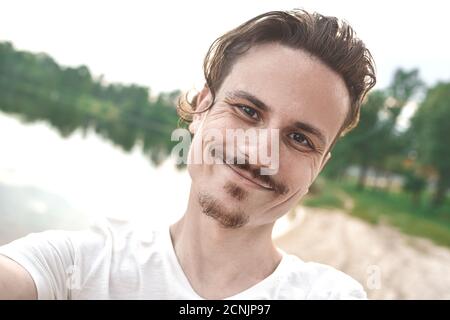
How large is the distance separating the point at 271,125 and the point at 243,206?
0.25 m

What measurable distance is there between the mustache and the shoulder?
0.27 metres

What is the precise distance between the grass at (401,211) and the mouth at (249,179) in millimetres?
12914

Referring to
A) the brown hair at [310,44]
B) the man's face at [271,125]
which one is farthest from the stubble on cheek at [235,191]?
the brown hair at [310,44]

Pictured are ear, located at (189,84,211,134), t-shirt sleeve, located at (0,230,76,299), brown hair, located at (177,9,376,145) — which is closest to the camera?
t-shirt sleeve, located at (0,230,76,299)

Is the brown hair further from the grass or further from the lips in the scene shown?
the grass

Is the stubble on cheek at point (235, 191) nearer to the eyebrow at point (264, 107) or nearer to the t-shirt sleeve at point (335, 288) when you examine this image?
the eyebrow at point (264, 107)

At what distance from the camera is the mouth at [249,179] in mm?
1282

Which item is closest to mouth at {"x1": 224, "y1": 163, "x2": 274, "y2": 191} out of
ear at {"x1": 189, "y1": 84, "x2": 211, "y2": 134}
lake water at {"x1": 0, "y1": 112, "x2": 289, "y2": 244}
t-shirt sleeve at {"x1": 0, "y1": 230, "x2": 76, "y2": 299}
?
ear at {"x1": 189, "y1": 84, "x2": 211, "y2": 134}

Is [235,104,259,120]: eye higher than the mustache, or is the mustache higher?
[235,104,259,120]: eye

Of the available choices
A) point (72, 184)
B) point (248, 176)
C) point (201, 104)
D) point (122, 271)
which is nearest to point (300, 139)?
point (248, 176)

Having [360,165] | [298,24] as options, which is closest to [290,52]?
[298,24]

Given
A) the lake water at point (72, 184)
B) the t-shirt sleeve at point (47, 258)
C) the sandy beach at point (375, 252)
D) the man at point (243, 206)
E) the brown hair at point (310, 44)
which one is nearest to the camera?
the t-shirt sleeve at point (47, 258)

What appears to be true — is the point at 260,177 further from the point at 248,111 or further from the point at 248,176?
the point at 248,111

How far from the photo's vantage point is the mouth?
1282 mm
